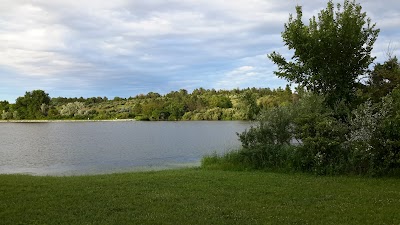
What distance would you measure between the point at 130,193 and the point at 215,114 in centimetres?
9953

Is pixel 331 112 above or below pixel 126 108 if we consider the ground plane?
below

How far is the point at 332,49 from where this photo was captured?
20.4m

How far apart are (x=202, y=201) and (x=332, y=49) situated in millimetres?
13924

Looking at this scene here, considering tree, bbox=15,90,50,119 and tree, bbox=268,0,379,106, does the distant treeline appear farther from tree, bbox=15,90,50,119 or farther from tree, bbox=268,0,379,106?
tree, bbox=268,0,379,106

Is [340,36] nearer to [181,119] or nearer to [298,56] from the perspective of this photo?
[298,56]

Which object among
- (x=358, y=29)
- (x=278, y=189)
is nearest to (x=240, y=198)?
(x=278, y=189)

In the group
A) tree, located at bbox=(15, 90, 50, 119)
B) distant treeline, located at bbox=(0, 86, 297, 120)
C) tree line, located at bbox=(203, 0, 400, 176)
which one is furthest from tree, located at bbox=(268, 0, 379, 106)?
tree, located at bbox=(15, 90, 50, 119)

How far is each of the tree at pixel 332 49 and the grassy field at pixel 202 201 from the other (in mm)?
8324

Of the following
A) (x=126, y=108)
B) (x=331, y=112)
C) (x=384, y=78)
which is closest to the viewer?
(x=331, y=112)

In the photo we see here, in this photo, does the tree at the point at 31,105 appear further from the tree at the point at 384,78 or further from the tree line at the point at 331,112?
the tree at the point at 384,78

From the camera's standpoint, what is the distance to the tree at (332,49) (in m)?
20.2

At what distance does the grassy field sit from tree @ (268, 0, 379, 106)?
8324 mm

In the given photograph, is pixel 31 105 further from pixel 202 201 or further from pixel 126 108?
pixel 202 201

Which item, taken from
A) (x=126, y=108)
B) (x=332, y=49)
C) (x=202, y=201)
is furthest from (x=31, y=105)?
(x=202, y=201)
